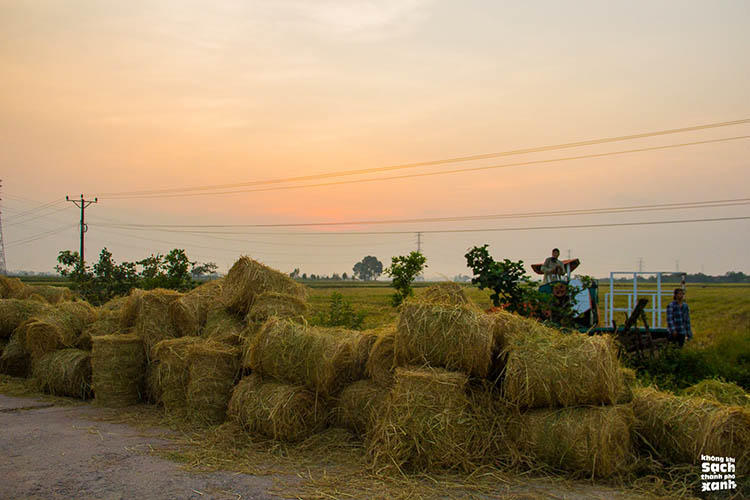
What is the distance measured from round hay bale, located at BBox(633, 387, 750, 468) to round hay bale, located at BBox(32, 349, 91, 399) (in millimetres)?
8654

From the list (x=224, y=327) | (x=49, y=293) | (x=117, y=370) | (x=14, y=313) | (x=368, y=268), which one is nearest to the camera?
(x=224, y=327)

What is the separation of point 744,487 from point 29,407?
32.0 ft

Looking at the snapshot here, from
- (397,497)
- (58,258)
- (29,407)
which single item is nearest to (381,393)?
(397,497)

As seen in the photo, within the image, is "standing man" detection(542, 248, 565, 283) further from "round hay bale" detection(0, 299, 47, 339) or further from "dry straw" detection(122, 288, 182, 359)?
"round hay bale" detection(0, 299, 47, 339)

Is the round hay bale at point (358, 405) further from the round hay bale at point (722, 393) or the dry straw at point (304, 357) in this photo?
the round hay bale at point (722, 393)

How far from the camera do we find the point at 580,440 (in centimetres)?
593

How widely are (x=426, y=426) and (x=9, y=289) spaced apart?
46.0 feet

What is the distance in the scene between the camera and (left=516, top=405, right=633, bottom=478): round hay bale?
19.4 feet

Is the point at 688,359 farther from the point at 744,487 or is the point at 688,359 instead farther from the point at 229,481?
the point at 229,481

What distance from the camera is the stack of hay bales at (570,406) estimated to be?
5939 millimetres

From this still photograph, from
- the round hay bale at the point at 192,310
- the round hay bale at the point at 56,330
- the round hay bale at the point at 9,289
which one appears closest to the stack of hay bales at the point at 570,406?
the round hay bale at the point at 192,310

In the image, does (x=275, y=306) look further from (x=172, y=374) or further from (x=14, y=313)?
(x=14, y=313)

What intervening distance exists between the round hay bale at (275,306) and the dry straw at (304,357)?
52.2 inches

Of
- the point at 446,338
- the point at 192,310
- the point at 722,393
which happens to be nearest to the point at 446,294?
the point at 446,338
